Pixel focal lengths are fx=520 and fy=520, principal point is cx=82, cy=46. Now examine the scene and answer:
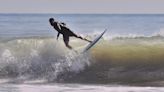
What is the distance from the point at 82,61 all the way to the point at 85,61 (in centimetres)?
8

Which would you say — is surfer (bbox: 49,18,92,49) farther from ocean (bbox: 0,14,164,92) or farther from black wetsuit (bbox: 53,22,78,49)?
ocean (bbox: 0,14,164,92)

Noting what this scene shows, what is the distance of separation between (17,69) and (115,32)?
2.75 meters

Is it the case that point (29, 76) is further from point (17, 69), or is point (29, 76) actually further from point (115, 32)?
point (115, 32)

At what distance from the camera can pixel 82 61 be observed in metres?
9.57

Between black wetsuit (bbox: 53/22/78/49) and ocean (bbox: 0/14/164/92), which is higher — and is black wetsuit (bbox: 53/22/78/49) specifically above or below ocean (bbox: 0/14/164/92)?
above

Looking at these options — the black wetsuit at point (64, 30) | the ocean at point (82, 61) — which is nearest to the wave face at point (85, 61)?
the ocean at point (82, 61)

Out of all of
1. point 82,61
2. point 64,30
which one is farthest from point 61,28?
point 82,61

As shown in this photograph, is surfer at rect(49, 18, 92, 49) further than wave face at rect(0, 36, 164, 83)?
No

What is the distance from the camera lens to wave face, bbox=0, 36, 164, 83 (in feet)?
29.7

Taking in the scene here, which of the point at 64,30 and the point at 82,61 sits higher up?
the point at 64,30

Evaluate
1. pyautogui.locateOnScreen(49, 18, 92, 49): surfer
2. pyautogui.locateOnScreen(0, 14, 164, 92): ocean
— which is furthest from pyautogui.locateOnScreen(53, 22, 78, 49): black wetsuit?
pyautogui.locateOnScreen(0, 14, 164, 92): ocean

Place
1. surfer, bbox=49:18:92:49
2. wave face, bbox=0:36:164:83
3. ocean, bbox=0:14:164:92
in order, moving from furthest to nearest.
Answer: wave face, bbox=0:36:164:83
surfer, bbox=49:18:92:49
ocean, bbox=0:14:164:92

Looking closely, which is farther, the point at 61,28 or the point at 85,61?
the point at 85,61

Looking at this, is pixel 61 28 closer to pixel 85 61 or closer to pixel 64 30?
pixel 64 30
